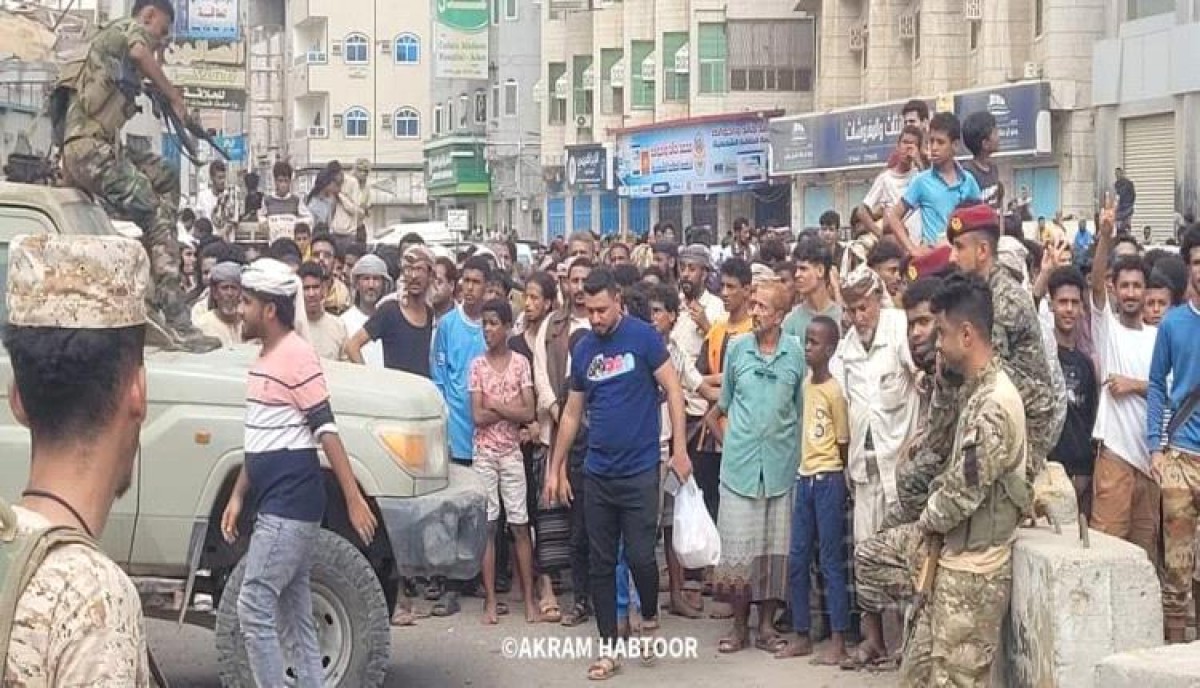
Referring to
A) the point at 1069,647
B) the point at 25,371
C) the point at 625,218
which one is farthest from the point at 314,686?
the point at 625,218

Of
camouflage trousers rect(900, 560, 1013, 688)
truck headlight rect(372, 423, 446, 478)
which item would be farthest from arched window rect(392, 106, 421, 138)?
camouflage trousers rect(900, 560, 1013, 688)

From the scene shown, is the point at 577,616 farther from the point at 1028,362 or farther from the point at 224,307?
the point at 1028,362

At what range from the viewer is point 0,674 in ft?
7.94

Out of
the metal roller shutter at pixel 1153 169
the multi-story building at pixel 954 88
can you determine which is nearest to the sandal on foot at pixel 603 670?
the metal roller shutter at pixel 1153 169

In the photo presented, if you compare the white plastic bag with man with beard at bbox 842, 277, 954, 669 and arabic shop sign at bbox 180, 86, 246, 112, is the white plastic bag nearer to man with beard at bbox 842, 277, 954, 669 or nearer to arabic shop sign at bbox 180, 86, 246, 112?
man with beard at bbox 842, 277, 954, 669

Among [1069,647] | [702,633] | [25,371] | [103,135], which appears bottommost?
[702,633]

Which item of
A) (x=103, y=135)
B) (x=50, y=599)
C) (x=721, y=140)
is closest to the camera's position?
(x=50, y=599)

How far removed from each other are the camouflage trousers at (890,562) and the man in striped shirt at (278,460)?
197 cm

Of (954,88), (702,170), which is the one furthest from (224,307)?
(702,170)

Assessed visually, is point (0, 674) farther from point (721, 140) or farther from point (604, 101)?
point (604, 101)

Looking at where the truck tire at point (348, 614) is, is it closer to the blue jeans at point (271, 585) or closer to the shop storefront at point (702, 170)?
the blue jeans at point (271, 585)

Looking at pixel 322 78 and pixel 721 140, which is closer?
pixel 721 140

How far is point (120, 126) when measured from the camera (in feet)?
29.4

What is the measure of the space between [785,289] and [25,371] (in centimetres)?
692
